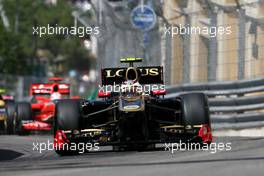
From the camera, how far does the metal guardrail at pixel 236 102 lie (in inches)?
730

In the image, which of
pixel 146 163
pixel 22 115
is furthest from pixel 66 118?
pixel 22 115

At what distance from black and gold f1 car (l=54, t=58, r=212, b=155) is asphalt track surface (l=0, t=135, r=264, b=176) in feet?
0.83

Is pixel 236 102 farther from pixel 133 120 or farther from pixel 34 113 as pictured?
pixel 34 113

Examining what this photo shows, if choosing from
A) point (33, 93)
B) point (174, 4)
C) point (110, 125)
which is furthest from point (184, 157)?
point (33, 93)

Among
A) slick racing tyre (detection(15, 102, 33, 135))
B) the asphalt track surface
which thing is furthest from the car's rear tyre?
slick racing tyre (detection(15, 102, 33, 135))

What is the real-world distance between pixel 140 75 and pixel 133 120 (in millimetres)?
1344

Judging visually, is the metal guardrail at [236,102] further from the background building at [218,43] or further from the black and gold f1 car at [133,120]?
the black and gold f1 car at [133,120]

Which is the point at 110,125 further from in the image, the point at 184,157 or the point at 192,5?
the point at 192,5

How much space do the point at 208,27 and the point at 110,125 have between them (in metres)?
7.69

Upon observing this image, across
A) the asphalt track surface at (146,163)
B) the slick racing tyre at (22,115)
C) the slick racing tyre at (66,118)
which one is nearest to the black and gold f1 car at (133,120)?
the slick racing tyre at (66,118)

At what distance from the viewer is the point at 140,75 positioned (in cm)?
1425

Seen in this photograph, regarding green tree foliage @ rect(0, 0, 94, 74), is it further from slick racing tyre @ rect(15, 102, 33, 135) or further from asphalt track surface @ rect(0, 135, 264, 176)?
asphalt track surface @ rect(0, 135, 264, 176)

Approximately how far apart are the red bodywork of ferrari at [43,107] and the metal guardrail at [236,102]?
14.4 ft

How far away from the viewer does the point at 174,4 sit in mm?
23078
